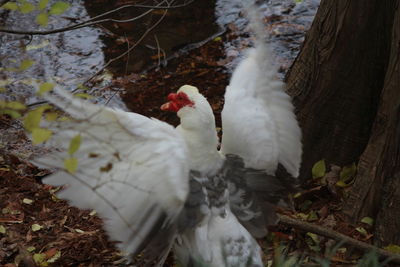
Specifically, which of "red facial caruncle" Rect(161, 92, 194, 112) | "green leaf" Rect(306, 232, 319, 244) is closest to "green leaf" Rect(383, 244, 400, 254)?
"green leaf" Rect(306, 232, 319, 244)

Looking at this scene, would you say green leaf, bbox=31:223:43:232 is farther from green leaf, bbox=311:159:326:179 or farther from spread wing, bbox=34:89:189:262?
green leaf, bbox=311:159:326:179

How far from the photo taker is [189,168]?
307 centimetres

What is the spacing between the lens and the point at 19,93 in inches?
233

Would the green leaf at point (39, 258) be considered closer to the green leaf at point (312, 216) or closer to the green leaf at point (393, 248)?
the green leaf at point (312, 216)

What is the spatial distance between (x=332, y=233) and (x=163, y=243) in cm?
110

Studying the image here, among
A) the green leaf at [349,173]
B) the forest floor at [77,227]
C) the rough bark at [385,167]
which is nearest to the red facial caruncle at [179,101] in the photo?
the forest floor at [77,227]

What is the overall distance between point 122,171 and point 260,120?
93 cm

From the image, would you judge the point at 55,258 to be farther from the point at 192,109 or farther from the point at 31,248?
the point at 192,109

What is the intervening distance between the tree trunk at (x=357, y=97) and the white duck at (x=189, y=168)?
0.54m

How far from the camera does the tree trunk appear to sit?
342 centimetres

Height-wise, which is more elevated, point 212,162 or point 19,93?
point 212,162

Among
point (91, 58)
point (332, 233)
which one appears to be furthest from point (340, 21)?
point (91, 58)

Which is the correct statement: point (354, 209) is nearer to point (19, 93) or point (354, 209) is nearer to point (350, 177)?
point (350, 177)

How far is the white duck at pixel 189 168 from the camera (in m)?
2.71
